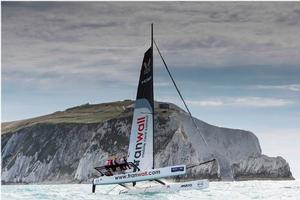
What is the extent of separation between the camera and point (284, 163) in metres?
166

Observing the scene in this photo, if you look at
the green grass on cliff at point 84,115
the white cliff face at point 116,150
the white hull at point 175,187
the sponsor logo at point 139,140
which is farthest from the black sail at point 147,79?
the green grass on cliff at point 84,115

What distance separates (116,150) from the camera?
156500 mm

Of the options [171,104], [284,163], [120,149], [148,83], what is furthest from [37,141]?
[148,83]

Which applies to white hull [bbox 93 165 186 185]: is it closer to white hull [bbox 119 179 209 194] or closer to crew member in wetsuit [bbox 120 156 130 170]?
crew member in wetsuit [bbox 120 156 130 170]

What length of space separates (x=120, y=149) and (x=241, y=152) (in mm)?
34512

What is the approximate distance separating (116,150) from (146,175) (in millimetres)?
122280

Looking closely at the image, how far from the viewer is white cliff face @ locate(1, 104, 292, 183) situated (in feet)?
497

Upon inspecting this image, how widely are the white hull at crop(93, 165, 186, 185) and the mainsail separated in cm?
74

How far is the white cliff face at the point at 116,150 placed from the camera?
152 metres

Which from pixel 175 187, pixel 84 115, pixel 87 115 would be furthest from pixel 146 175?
pixel 84 115

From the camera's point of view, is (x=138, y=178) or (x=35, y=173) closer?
(x=138, y=178)

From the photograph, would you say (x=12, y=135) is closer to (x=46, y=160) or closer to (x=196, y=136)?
(x=46, y=160)

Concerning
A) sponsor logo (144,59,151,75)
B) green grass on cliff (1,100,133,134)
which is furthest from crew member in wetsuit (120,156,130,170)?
green grass on cliff (1,100,133,134)

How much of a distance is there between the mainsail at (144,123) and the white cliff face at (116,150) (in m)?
109
